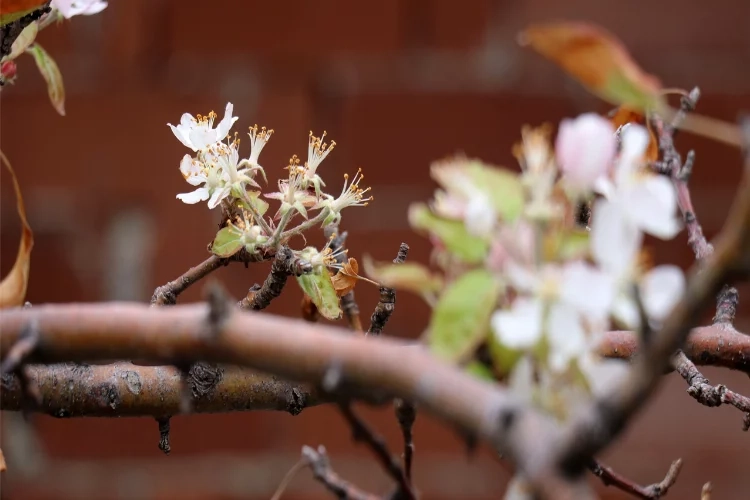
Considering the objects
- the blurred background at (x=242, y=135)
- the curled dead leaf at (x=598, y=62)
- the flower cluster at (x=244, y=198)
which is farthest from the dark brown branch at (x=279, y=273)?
the blurred background at (x=242, y=135)

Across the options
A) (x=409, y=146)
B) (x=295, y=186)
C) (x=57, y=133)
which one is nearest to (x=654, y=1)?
(x=409, y=146)

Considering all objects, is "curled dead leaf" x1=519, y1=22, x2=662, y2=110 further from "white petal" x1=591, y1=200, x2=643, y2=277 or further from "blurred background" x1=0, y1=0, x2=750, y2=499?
"blurred background" x1=0, y1=0, x2=750, y2=499

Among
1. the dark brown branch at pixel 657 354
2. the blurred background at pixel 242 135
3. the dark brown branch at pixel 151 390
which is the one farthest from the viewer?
the blurred background at pixel 242 135

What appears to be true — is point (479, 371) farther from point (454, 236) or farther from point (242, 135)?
point (242, 135)

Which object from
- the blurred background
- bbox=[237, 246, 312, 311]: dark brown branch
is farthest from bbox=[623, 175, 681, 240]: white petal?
the blurred background

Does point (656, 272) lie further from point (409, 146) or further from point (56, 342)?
point (409, 146)

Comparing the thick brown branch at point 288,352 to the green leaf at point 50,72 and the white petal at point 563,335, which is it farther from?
the green leaf at point 50,72

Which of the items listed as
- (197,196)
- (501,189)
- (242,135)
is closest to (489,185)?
(501,189)
